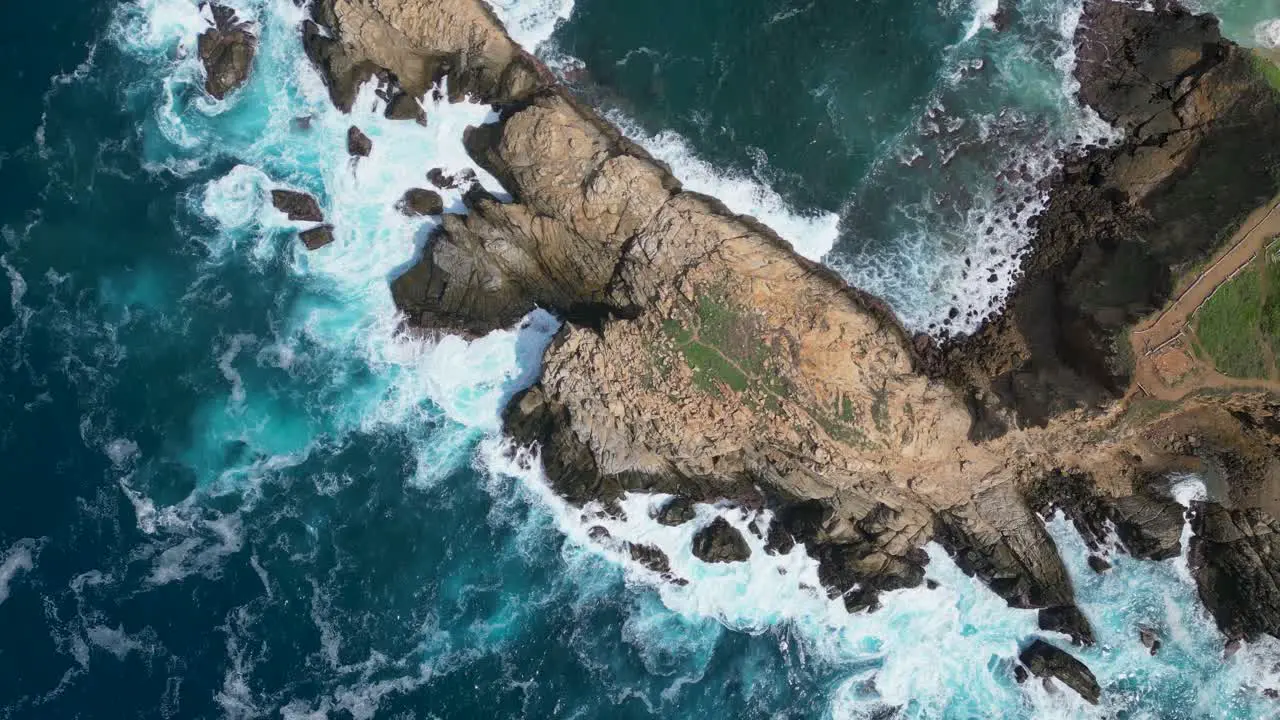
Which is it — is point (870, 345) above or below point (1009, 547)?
above

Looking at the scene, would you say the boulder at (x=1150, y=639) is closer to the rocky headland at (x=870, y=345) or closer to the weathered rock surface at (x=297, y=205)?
the rocky headland at (x=870, y=345)

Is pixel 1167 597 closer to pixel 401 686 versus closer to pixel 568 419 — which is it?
pixel 568 419

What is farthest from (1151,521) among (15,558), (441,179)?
(15,558)

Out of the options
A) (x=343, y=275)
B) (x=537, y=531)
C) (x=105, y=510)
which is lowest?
(x=105, y=510)

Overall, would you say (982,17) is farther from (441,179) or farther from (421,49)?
(441,179)

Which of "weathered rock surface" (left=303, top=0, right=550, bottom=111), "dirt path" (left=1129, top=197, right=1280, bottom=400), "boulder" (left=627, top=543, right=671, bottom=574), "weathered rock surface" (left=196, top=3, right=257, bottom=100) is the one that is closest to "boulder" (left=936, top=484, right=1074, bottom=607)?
"dirt path" (left=1129, top=197, right=1280, bottom=400)

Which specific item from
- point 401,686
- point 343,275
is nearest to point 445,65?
point 343,275
